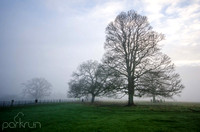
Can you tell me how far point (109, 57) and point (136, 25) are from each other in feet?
23.5

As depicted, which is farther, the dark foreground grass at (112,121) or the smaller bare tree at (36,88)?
the smaller bare tree at (36,88)

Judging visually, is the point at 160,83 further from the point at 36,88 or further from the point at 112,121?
the point at 36,88

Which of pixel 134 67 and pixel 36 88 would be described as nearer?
A: pixel 134 67

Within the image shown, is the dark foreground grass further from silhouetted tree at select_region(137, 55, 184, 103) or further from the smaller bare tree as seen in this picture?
the smaller bare tree

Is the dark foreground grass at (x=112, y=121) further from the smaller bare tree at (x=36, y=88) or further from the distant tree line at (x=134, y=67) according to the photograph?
the smaller bare tree at (x=36, y=88)

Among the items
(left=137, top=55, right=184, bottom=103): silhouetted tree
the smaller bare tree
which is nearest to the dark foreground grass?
(left=137, top=55, right=184, bottom=103): silhouetted tree

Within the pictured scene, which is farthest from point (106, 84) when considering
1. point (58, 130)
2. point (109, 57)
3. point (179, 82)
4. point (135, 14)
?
point (58, 130)

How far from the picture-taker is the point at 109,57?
2130 cm

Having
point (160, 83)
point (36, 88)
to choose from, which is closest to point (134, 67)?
point (160, 83)

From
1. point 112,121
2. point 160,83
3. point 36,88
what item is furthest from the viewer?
point 36,88

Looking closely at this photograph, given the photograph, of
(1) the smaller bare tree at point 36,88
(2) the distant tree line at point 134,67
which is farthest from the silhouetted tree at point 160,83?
(1) the smaller bare tree at point 36,88

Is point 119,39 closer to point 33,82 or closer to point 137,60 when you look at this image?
point 137,60

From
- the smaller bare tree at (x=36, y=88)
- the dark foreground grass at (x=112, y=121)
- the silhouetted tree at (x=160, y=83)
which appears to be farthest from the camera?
the smaller bare tree at (x=36, y=88)

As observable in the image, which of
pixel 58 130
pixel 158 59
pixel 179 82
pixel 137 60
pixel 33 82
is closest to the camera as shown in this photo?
pixel 58 130
